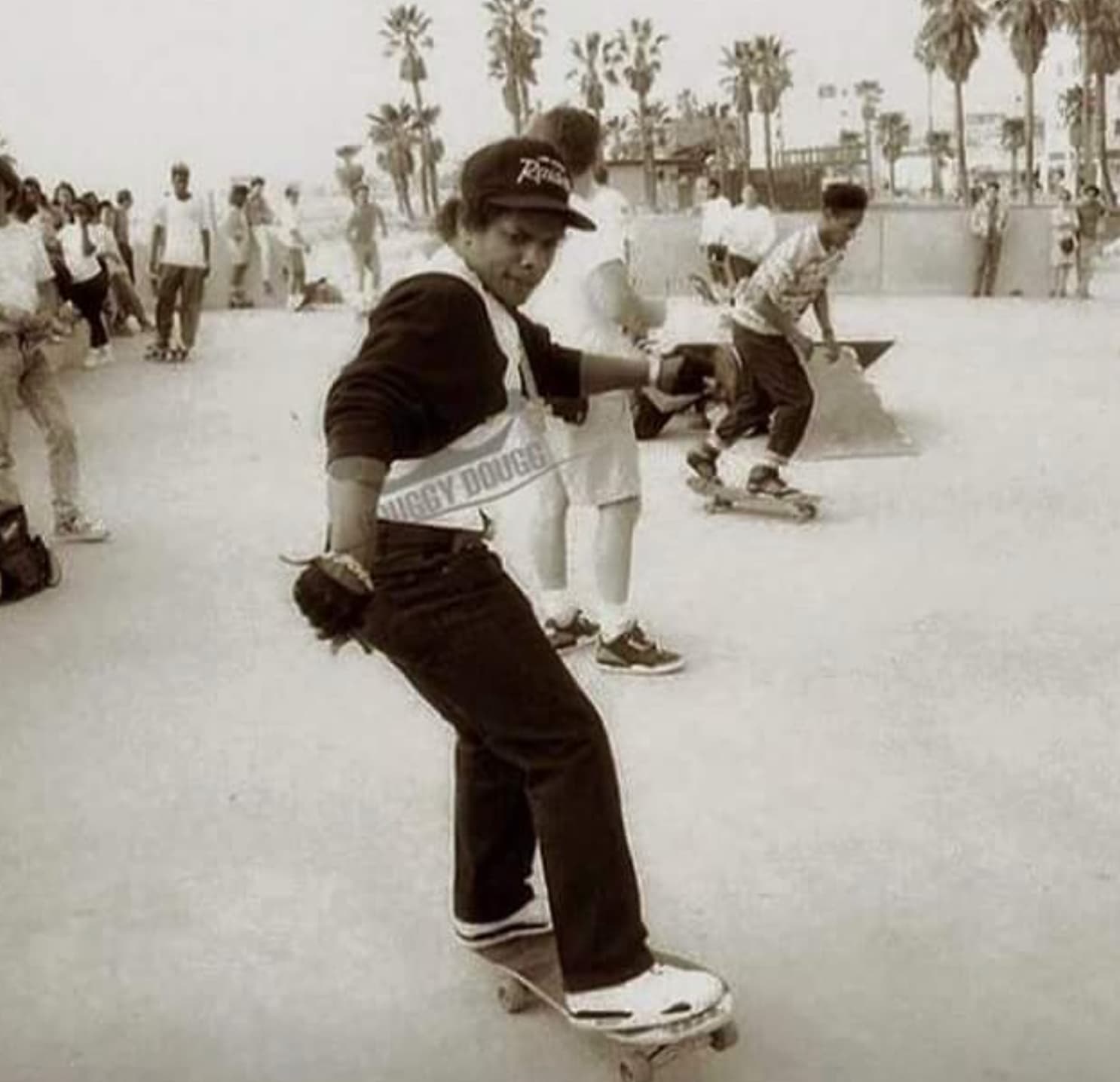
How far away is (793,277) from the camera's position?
23.1 ft

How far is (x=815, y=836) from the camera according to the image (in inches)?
154

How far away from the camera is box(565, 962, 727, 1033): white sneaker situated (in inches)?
110

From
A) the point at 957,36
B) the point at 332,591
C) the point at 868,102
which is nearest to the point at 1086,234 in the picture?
the point at 332,591

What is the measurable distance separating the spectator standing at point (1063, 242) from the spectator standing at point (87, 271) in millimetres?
11563

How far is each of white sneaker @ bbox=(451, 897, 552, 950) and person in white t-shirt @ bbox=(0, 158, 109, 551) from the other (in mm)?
3780

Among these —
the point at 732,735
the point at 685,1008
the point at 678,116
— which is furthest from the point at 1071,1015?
the point at 678,116

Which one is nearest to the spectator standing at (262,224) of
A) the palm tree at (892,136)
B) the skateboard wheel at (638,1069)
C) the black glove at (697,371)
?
the black glove at (697,371)

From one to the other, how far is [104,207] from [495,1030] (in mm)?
15005

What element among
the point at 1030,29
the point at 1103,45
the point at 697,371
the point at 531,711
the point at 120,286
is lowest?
the point at 531,711

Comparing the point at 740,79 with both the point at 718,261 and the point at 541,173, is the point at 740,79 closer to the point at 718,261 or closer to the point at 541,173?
the point at 718,261

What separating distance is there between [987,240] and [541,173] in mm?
18874

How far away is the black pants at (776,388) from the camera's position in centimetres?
723

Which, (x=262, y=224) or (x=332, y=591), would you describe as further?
(x=262, y=224)

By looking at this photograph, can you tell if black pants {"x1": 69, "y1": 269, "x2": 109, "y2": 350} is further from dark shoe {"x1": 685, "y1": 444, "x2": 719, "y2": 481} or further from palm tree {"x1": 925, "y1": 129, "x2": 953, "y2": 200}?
palm tree {"x1": 925, "y1": 129, "x2": 953, "y2": 200}
